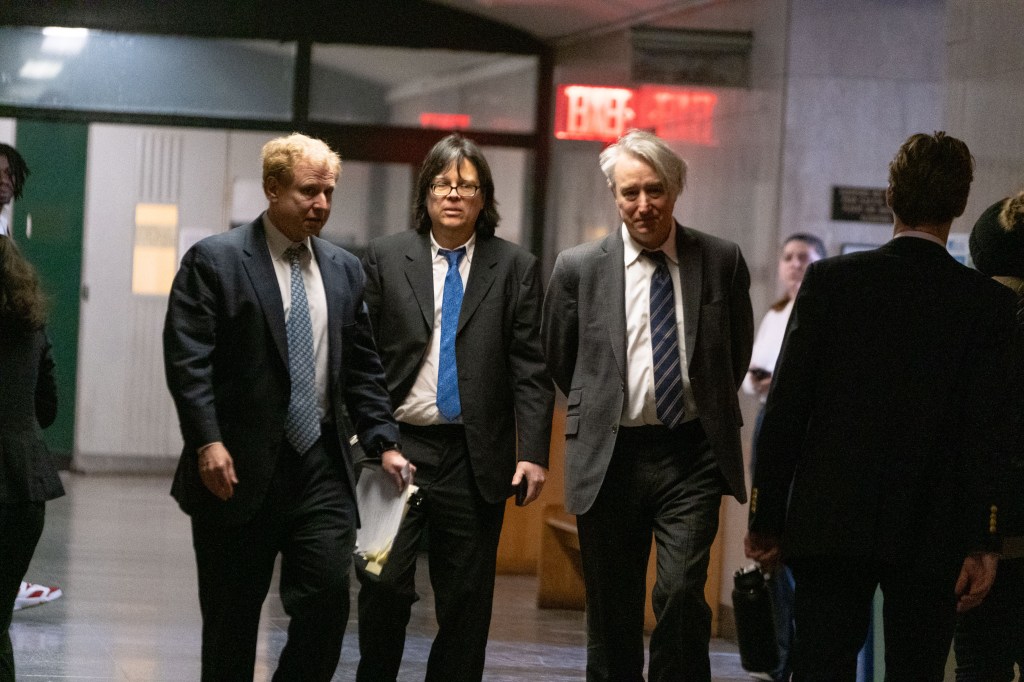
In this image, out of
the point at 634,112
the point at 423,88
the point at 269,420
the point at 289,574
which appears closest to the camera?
the point at 269,420

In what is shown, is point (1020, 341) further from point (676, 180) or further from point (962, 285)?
point (676, 180)

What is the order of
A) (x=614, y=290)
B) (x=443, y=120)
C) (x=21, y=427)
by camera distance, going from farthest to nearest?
(x=443, y=120) < (x=21, y=427) < (x=614, y=290)

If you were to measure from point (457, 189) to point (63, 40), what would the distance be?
834 cm

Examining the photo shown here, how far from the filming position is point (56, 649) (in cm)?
665

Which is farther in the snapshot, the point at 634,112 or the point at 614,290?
the point at 634,112

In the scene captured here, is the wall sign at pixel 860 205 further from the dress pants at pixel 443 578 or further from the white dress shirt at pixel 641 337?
the dress pants at pixel 443 578

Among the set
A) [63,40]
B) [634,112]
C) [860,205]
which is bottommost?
[860,205]

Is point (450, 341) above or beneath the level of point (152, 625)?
above

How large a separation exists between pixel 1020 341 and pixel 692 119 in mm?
5273

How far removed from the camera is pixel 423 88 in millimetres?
12781

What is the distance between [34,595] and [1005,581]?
5.06m

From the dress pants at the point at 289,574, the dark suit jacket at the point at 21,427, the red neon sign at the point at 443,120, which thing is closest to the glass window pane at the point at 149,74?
the red neon sign at the point at 443,120

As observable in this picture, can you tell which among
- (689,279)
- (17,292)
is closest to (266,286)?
(17,292)

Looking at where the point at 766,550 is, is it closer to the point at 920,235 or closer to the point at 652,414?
the point at 920,235
